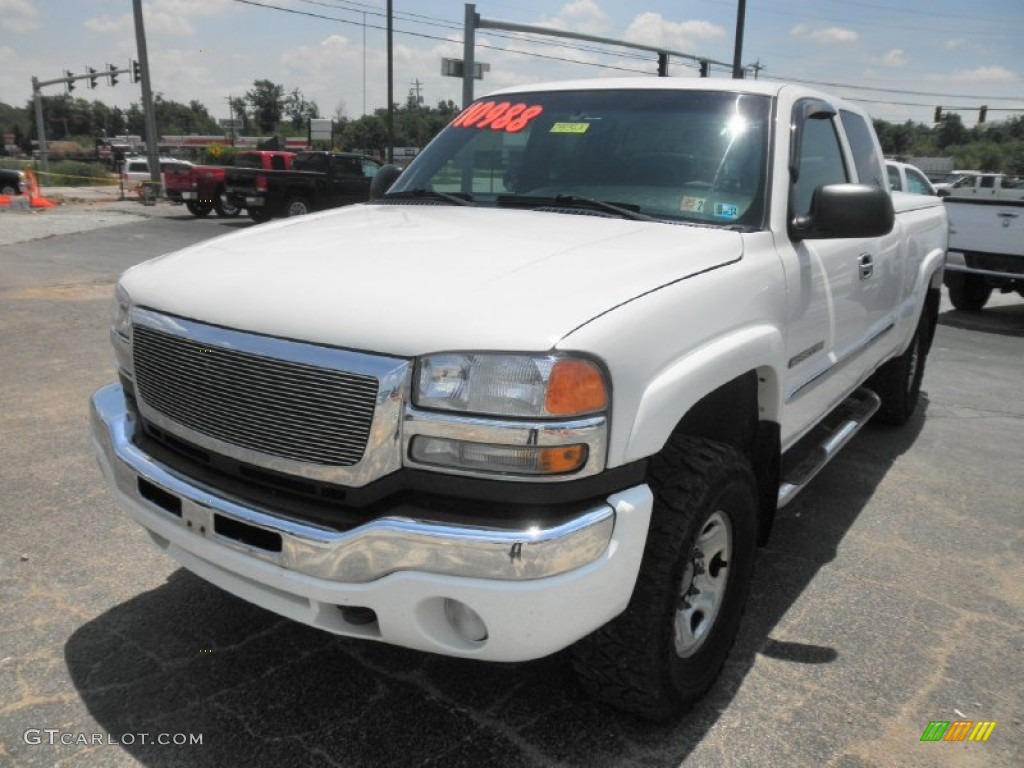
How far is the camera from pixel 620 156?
3.22 metres

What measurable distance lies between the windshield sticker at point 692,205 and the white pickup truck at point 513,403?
1 centimetres

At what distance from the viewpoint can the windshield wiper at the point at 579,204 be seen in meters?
2.93

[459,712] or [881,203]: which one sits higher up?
[881,203]

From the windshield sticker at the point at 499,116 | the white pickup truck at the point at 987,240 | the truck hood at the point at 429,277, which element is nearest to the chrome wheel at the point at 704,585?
the truck hood at the point at 429,277

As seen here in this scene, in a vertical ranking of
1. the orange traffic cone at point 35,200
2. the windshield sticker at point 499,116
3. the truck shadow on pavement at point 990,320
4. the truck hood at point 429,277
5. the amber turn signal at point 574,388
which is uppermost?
the windshield sticker at point 499,116

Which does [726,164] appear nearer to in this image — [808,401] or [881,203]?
[881,203]

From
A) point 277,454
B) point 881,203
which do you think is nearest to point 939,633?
point 881,203

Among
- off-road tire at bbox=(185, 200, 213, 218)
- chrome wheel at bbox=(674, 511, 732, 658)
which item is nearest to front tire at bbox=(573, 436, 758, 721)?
chrome wheel at bbox=(674, 511, 732, 658)

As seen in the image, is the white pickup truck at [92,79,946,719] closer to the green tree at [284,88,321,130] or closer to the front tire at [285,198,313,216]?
the front tire at [285,198,313,216]

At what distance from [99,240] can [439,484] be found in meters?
16.1

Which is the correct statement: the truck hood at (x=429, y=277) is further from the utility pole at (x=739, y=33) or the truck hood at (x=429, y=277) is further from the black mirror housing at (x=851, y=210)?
the utility pole at (x=739, y=33)

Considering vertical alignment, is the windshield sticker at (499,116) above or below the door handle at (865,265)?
above

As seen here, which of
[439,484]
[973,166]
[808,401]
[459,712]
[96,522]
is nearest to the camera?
[439,484]

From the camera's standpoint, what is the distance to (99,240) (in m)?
15.8
